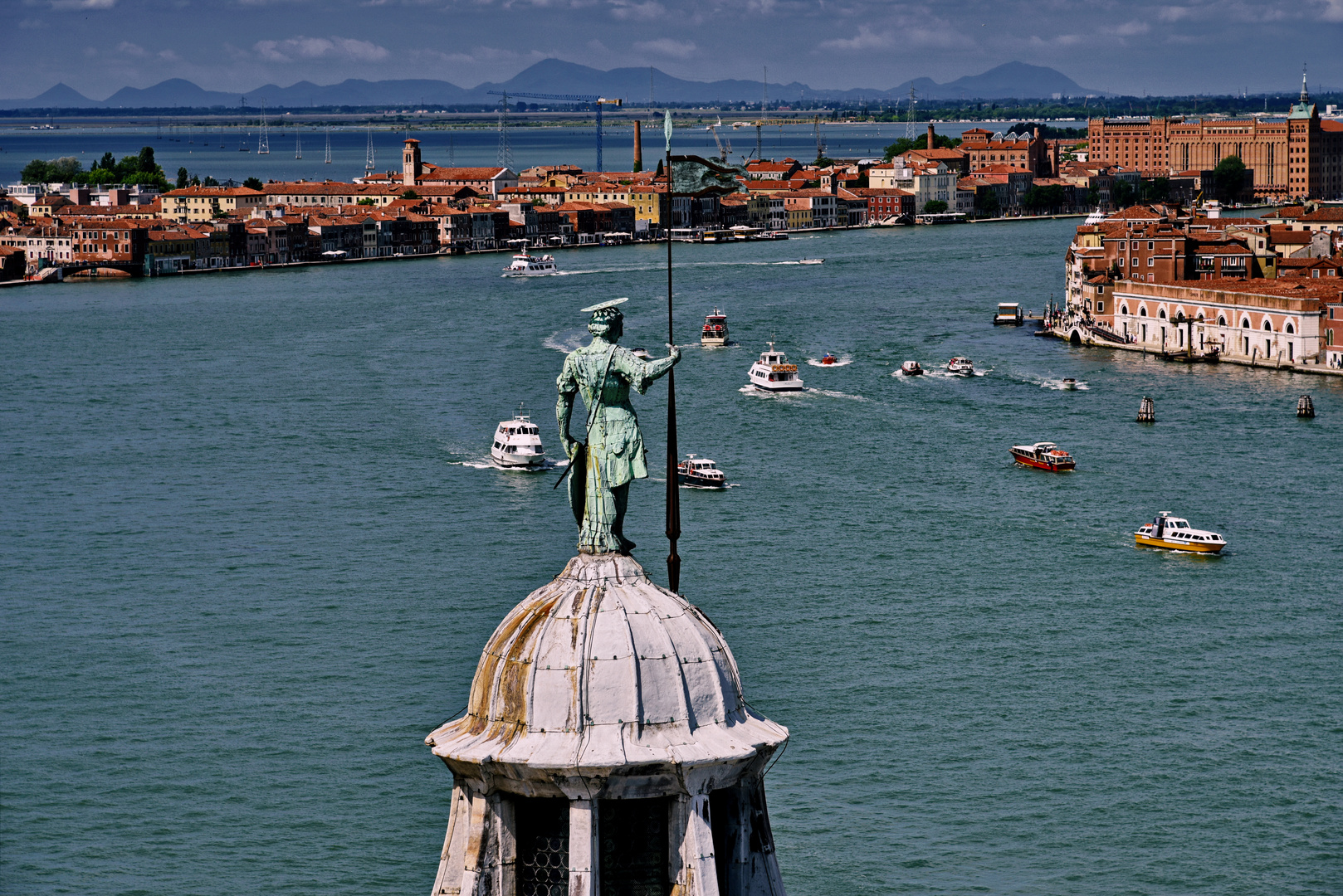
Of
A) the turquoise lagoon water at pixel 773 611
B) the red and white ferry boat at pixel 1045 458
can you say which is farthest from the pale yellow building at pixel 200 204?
the red and white ferry boat at pixel 1045 458

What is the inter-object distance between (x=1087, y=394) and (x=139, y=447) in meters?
14.4

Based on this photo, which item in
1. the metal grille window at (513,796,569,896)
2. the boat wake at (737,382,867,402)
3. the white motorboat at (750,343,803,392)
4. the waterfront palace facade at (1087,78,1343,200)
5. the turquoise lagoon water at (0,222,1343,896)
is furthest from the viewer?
the waterfront palace facade at (1087,78,1343,200)

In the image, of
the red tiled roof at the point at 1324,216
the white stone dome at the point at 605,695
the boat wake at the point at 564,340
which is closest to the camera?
the white stone dome at the point at 605,695

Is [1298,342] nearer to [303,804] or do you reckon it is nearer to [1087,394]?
[1087,394]

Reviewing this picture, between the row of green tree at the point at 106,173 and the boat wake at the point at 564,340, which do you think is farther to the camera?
the row of green tree at the point at 106,173

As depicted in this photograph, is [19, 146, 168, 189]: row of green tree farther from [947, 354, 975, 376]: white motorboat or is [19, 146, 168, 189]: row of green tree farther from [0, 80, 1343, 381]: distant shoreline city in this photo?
[947, 354, 975, 376]: white motorboat

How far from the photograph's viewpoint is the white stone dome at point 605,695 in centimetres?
277

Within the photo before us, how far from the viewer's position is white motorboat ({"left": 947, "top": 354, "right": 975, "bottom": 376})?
3409 centimetres

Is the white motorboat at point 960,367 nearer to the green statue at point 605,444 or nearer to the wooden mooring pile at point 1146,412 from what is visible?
the wooden mooring pile at point 1146,412

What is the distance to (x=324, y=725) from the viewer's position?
14289mm

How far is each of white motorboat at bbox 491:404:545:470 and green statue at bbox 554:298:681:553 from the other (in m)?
22.0

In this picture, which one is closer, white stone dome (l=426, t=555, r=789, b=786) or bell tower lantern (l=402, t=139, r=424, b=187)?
white stone dome (l=426, t=555, r=789, b=786)

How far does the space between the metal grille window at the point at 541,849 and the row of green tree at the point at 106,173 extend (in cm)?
8345

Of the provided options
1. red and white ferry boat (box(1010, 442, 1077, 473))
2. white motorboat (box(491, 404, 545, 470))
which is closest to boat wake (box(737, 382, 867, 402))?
red and white ferry boat (box(1010, 442, 1077, 473))
